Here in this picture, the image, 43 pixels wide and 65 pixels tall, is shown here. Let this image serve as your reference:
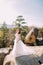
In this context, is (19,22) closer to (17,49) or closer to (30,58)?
(17,49)

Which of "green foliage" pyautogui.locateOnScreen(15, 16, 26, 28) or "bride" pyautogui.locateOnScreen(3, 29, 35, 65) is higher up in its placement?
"green foliage" pyautogui.locateOnScreen(15, 16, 26, 28)

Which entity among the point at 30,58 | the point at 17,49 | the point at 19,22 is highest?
the point at 19,22

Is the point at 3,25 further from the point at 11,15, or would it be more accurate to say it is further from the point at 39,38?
the point at 39,38

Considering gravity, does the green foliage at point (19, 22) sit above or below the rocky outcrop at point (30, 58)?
above

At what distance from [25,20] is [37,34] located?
0.29 metres

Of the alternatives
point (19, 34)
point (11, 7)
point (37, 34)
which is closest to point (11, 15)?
point (11, 7)

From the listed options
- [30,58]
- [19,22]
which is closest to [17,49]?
[30,58]

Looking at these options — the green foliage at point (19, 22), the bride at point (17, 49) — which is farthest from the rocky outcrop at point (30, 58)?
the green foliage at point (19, 22)

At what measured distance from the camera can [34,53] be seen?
302cm

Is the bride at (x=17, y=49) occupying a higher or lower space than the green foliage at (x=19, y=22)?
lower

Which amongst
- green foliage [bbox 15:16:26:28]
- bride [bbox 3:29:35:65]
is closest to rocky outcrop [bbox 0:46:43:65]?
bride [bbox 3:29:35:65]

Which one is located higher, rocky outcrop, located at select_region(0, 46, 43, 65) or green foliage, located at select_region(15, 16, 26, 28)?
Answer: green foliage, located at select_region(15, 16, 26, 28)

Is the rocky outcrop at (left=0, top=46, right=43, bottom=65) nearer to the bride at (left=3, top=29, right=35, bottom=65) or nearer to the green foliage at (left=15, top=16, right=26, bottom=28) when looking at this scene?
the bride at (left=3, top=29, right=35, bottom=65)

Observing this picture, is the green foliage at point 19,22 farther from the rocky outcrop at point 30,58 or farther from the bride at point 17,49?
the rocky outcrop at point 30,58
